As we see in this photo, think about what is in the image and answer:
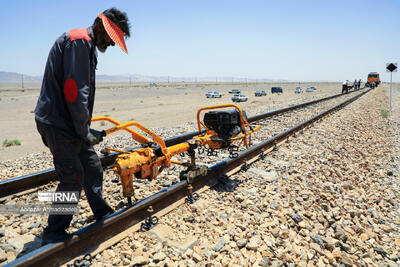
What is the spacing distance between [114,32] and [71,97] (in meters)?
0.80

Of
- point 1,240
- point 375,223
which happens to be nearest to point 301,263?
point 375,223

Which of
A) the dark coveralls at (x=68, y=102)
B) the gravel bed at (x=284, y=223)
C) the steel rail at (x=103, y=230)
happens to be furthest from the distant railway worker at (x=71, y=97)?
the gravel bed at (x=284, y=223)

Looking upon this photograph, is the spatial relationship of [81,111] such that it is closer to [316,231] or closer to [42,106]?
[42,106]

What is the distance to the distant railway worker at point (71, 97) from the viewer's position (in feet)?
7.81

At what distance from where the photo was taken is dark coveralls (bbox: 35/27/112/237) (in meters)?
2.38

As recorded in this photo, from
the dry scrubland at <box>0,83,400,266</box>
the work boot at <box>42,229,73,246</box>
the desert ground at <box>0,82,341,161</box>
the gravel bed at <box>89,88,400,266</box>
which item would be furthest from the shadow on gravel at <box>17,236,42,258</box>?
the desert ground at <box>0,82,341,161</box>

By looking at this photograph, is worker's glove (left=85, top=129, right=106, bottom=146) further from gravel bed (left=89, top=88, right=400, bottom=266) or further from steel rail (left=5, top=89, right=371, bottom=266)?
gravel bed (left=89, top=88, right=400, bottom=266)

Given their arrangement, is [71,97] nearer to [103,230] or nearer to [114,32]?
[114,32]

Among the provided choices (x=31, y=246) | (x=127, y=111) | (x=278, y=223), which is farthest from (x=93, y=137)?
(x=127, y=111)

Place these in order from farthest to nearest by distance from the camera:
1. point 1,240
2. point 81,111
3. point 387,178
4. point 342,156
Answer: point 342,156
point 387,178
point 1,240
point 81,111

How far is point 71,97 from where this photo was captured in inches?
93.6

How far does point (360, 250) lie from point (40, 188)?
483 cm

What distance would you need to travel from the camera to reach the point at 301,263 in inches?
113

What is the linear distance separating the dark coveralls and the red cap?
0.57 feet
